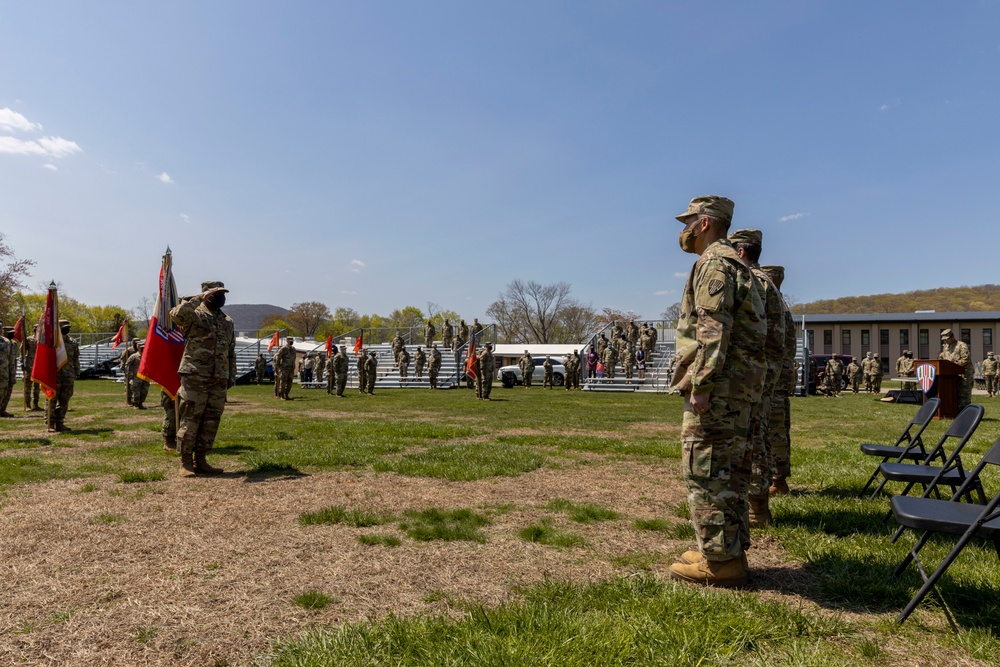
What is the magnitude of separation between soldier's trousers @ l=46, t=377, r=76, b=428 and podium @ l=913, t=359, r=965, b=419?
58.7 feet

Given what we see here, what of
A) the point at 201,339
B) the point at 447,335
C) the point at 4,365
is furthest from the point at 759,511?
the point at 447,335

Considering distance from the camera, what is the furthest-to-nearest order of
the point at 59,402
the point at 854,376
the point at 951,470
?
the point at 854,376, the point at 59,402, the point at 951,470

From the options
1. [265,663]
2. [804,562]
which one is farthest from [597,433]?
[265,663]

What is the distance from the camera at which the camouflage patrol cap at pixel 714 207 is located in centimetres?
371

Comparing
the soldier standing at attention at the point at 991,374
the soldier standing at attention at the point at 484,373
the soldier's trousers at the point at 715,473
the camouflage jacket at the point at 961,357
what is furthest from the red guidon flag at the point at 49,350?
the soldier standing at attention at the point at 991,374

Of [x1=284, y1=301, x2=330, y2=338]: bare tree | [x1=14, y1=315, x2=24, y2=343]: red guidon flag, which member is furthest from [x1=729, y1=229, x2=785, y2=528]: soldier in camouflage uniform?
[x1=284, y1=301, x2=330, y2=338]: bare tree

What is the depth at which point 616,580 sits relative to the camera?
11.2 ft

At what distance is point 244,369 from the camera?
37375 mm

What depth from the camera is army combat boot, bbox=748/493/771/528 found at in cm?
460

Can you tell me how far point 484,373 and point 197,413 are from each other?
15.2m

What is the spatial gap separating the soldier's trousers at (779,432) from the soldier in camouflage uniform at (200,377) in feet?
19.4

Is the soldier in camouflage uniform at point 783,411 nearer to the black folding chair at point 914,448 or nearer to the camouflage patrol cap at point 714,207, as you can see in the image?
the black folding chair at point 914,448

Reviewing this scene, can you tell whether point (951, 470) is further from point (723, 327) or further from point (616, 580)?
point (616, 580)

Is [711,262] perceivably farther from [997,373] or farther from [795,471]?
[997,373]
